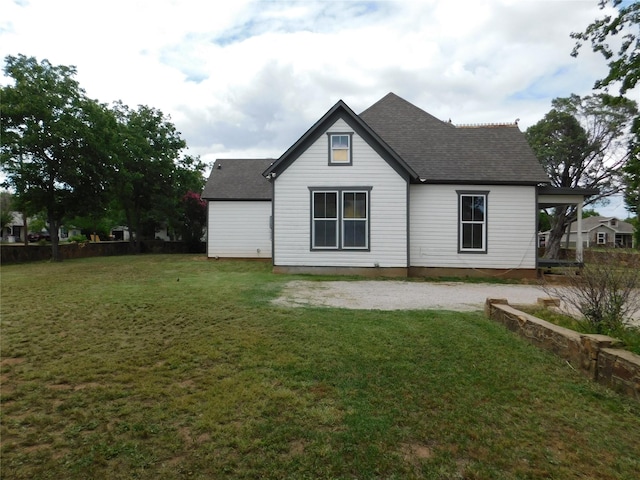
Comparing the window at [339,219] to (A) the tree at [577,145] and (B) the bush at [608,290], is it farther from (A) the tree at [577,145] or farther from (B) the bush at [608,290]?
(A) the tree at [577,145]

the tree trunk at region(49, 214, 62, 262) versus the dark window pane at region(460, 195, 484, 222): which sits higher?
the dark window pane at region(460, 195, 484, 222)

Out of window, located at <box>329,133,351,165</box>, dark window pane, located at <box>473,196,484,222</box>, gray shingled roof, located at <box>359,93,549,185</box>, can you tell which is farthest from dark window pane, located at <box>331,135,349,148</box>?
dark window pane, located at <box>473,196,484,222</box>

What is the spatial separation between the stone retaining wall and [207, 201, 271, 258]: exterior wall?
1583 centimetres

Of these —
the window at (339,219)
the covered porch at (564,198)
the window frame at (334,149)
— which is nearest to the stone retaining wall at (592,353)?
the window at (339,219)

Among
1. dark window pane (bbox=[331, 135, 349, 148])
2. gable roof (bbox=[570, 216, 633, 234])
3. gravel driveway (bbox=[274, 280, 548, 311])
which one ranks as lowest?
gravel driveway (bbox=[274, 280, 548, 311])

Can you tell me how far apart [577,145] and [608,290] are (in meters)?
27.4

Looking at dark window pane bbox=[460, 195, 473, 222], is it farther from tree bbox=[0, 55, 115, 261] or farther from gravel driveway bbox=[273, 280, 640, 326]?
tree bbox=[0, 55, 115, 261]

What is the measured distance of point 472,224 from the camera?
46.9 ft

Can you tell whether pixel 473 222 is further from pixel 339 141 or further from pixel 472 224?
pixel 339 141

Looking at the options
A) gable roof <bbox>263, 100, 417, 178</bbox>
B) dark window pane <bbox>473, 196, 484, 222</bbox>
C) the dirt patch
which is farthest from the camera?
dark window pane <bbox>473, 196, 484, 222</bbox>

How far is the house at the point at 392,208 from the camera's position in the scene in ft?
45.4

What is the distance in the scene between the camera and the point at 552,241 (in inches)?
1102

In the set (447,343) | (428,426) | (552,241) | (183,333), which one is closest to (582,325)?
(447,343)

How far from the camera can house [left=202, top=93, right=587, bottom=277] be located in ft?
45.4
